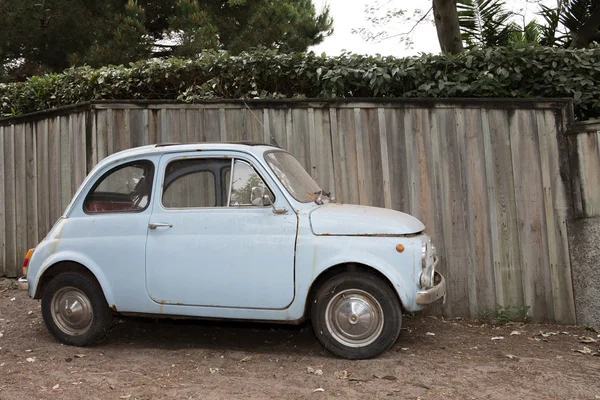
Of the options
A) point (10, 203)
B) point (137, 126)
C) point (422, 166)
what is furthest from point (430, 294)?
point (10, 203)

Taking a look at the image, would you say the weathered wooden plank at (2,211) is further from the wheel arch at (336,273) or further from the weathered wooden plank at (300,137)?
the wheel arch at (336,273)

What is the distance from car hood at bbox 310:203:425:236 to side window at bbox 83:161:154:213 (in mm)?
1670

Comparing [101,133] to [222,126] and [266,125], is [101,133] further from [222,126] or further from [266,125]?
[266,125]

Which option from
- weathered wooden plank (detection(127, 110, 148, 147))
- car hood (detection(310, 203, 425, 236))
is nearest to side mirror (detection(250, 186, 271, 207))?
car hood (detection(310, 203, 425, 236))

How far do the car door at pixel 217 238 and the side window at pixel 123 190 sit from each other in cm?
15

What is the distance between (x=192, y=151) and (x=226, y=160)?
360mm

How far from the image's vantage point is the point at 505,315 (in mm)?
6414

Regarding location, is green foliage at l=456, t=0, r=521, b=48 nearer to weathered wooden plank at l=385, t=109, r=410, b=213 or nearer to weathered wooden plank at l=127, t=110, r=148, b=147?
weathered wooden plank at l=385, t=109, r=410, b=213

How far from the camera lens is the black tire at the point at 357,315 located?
4.82 meters

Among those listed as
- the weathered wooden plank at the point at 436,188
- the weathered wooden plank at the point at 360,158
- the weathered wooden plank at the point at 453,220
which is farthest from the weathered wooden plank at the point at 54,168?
the weathered wooden plank at the point at 453,220

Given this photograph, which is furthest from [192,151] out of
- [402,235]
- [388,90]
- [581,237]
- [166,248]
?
[581,237]

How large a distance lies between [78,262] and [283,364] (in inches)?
86.3

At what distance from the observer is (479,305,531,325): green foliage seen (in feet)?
21.0

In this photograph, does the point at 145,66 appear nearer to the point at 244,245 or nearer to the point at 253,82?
the point at 253,82
